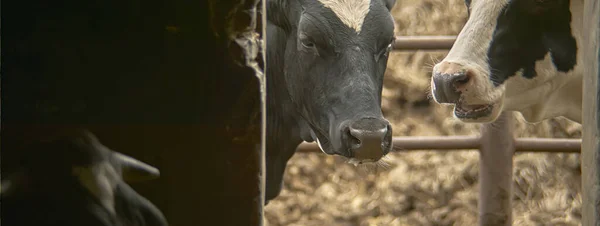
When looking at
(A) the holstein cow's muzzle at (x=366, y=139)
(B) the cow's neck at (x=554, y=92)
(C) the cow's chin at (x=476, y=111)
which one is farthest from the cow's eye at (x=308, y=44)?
(B) the cow's neck at (x=554, y=92)

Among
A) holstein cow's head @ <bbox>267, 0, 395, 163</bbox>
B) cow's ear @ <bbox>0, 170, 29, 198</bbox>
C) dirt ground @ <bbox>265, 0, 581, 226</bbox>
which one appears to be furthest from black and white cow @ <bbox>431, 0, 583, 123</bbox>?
Answer: dirt ground @ <bbox>265, 0, 581, 226</bbox>

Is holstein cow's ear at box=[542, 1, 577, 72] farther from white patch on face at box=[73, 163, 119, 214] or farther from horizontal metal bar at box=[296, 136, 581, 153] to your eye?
white patch on face at box=[73, 163, 119, 214]

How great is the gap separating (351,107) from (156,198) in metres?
0.95

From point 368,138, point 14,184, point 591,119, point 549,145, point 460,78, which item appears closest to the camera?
point 14,184

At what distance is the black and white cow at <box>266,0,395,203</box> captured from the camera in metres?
2.31

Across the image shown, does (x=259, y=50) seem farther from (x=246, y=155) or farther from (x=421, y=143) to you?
(x=421, y=143)

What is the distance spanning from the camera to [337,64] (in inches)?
95.5

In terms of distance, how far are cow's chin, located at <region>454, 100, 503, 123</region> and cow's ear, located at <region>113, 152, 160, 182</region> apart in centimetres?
121

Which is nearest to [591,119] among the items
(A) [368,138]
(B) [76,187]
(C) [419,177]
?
(A) [368,138]

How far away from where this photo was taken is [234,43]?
4.83ft

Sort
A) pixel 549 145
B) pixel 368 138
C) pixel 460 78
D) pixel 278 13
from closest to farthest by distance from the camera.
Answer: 1. pixel 368 138
2. pixel 460 78
3. pixel 278 13
4. pixel 549 145

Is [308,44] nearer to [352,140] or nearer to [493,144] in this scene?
[352,140]

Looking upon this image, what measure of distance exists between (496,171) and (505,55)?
956 millimetres

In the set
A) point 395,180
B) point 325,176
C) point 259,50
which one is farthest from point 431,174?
point 259,50
